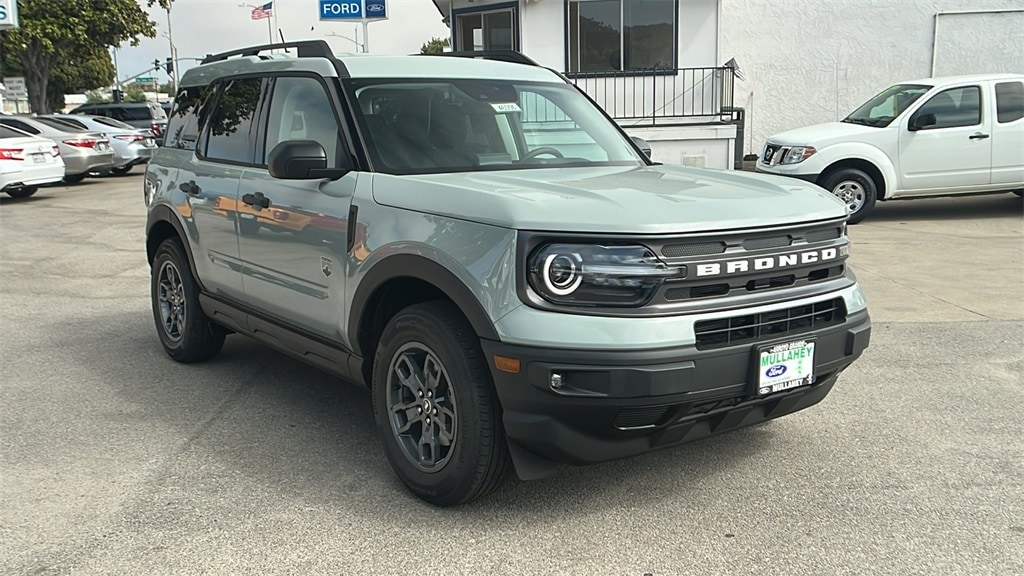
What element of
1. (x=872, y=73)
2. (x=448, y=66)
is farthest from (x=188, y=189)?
(x=872, y=73)

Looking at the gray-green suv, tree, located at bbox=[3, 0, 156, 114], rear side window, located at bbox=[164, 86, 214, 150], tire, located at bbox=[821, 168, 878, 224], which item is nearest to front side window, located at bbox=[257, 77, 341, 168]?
the gray-green suv

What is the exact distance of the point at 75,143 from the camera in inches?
770

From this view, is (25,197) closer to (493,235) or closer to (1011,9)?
(493,235)

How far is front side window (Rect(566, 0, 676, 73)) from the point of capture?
17188mm

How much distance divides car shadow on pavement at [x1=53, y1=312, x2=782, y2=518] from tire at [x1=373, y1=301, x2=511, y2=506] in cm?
17

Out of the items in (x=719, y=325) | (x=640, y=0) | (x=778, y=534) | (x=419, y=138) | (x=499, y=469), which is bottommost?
(x=778, y=534)

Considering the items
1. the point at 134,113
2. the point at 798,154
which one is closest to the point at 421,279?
the point at 798,154

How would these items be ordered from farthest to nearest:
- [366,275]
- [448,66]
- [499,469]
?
[448,66], [366,275], [499,469]

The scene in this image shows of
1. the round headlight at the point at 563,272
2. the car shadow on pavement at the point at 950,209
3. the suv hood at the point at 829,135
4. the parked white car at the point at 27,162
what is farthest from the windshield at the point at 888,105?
the parked white car at the point at 27,162

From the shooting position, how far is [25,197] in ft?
59.1

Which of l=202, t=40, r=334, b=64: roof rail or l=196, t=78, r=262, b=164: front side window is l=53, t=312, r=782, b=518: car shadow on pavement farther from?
l=202, t=40, r=334, b=64: roof rail

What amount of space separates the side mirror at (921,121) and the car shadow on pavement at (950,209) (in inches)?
54.4

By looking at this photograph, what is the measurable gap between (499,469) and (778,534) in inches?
43.0

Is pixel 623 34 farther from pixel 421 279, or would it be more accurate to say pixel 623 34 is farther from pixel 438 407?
pixel 438 407
